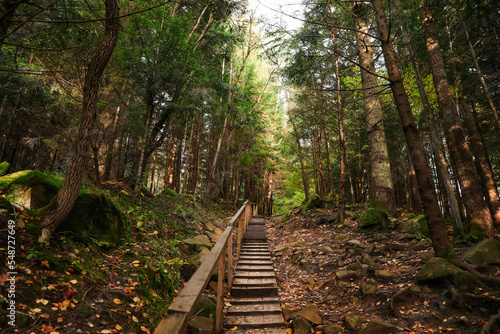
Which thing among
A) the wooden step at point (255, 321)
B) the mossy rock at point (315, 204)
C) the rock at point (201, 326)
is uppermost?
the mossy rock at point (315, 204)

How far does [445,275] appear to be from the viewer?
3.68m

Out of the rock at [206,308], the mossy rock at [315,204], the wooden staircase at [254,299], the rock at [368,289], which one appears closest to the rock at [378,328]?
the rock at [368,289]

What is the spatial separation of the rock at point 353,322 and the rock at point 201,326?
203 cm

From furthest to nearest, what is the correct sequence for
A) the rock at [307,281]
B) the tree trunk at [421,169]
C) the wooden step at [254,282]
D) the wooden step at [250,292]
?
the rock at [307,281] → the wooden step at [254,282] → the wooden step at [250,292] → the tree trunk at [421,169]

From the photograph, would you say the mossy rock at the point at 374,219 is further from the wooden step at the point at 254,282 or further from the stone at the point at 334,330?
the stone at the point at 334,330

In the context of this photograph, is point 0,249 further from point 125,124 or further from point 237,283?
point 125,124

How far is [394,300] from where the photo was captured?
3674 mm

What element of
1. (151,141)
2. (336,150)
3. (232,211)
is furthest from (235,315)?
(336,150)

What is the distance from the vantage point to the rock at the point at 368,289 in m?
4.12

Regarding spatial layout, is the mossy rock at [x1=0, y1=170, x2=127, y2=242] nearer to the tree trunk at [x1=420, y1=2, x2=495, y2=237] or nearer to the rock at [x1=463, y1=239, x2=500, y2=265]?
the rock at [x1=463, y1=239, x2=500, y2=265]

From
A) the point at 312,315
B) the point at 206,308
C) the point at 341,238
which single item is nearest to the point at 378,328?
the point at 312,315

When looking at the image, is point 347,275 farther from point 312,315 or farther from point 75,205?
point 75,205

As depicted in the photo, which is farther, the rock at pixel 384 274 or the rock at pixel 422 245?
the rock at pixel 422 245

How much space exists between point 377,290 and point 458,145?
4945mm
